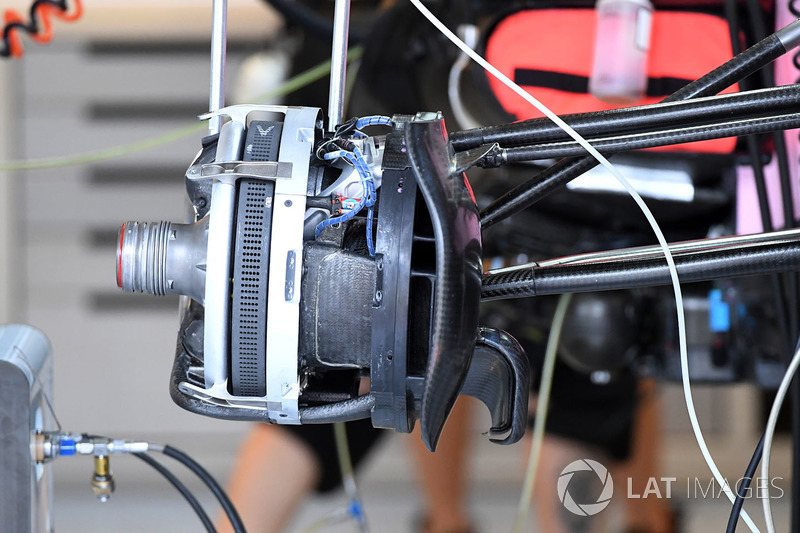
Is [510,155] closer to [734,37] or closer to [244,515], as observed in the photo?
[734,37]

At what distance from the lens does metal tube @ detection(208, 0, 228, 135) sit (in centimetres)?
55

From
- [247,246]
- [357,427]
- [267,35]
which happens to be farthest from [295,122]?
[267,35]

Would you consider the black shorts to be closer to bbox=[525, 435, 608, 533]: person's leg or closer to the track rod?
bbox=[525, 435, 608, 533]: person's leg

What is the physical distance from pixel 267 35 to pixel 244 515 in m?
1.50

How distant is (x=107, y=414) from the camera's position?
91.3 inches

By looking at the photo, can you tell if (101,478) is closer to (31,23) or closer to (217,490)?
(217,490)

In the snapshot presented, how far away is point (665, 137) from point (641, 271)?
96 millimetres

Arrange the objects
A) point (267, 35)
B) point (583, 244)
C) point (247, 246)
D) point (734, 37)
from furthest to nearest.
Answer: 1. point (267, 35)
2. point (583, 244)
3. point (734, 37)
4. point (247, 246)

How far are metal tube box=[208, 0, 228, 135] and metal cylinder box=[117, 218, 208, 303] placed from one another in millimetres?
83

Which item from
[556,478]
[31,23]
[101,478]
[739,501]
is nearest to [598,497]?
[739,501]

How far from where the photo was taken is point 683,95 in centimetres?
56

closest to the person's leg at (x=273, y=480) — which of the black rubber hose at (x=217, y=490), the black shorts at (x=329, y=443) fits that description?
the black shorts at (x=329, y=443)

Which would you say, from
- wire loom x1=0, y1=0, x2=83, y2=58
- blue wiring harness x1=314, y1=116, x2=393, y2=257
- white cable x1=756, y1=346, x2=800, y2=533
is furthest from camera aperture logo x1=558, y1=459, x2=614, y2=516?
wire loom x1=0, y1=0, x2=83, y2=58

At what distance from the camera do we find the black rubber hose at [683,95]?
55 cm
